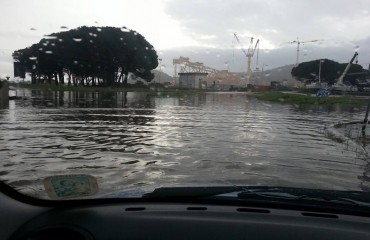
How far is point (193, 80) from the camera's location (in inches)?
4345

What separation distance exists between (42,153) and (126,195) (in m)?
6.37

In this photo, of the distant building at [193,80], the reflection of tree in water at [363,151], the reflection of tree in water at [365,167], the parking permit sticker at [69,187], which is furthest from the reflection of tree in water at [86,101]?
the distant building at [193,80]

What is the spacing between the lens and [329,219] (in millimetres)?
2104

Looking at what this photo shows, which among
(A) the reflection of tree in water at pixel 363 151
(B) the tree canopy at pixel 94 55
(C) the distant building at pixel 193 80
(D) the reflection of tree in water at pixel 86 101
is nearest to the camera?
(A) the reflection of tree in water at pixel 363 151

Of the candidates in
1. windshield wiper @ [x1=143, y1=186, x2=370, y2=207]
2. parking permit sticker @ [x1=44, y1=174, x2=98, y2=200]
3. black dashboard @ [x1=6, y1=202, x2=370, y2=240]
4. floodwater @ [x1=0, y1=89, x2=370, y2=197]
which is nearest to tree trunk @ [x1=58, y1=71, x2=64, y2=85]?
floodwater @ [x1=0, y1=89, x2=370, y2=197]

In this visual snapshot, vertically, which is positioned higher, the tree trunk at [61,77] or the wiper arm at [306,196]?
the tree trunk at [61,77]

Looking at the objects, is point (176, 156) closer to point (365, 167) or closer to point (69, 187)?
point (365, 167)

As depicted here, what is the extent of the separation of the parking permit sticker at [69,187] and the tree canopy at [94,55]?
61766mm

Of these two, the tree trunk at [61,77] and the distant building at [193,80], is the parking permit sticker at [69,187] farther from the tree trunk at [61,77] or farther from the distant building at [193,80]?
the distant building at [193,80]

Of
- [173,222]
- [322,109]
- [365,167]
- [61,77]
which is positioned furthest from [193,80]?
[173,222]

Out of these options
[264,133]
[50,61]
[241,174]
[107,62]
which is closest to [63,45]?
[107,62]

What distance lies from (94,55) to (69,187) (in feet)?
227

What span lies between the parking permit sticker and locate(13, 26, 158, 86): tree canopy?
203 feet

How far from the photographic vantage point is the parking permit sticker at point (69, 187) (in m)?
2.46
